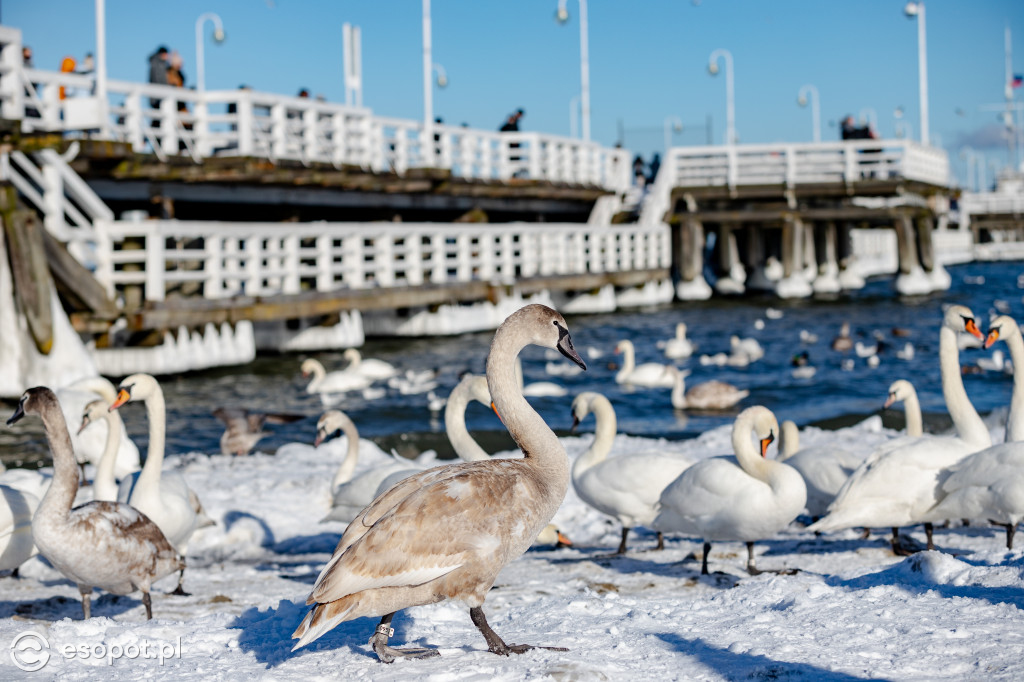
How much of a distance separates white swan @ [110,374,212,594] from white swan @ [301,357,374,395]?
8.83m

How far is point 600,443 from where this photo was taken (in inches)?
338

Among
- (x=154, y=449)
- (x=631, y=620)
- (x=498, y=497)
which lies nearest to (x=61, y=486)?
(x=154, y=449)

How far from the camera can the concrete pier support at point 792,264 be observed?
37844mm

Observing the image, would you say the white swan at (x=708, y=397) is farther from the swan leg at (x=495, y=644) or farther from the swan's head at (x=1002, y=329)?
the swan leg at (x=495, y=644)

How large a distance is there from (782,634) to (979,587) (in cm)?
114

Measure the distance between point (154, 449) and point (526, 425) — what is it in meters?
3.69

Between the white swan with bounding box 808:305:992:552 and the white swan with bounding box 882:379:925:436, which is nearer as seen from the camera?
the white swan with bounding box 808:305:992:552

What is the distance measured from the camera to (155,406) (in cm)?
793

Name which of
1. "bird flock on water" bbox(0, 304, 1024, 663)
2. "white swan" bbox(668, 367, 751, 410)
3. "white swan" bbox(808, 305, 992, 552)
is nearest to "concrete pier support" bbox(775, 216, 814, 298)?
"white swan" bbox(668, 367, 751, 410)

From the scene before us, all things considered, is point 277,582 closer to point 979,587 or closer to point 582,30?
point 979,587

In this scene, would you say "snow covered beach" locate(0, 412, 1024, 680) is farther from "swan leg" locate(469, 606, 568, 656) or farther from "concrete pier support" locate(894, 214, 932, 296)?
"concrete pier support" locate(894, 214, 932, 296)

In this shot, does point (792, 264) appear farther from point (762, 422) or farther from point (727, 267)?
point (762, 422)

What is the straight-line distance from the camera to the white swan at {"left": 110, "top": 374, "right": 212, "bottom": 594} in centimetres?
718

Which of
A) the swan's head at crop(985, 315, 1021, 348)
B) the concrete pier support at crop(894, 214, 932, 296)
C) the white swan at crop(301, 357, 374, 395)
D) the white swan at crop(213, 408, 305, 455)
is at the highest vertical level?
the concrete pier support at crop(894, 214, 932, 296)
